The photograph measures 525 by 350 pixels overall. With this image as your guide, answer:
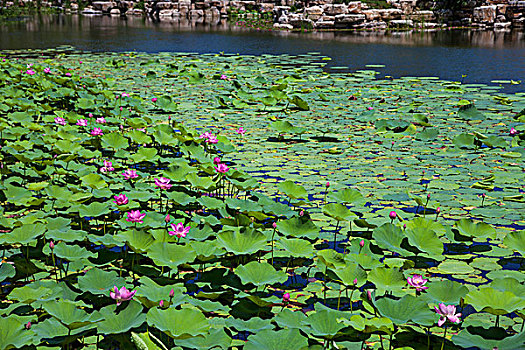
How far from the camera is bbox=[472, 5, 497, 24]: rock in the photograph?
688 inches

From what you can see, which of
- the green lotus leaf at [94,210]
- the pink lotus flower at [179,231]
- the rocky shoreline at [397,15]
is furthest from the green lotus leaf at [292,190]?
the rocky shoreline at [397,15]

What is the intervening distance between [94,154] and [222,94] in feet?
7.80

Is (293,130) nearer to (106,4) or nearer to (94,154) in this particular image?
(94,154)

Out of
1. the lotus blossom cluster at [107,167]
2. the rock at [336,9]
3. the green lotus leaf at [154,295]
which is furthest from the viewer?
the rock at [336,9]

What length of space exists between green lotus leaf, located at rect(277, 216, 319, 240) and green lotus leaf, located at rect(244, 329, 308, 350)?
0.72 m

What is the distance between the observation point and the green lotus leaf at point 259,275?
1.63 meters

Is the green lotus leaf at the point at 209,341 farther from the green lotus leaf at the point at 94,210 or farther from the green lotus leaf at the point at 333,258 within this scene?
the green lotus leaf at the point at 94,210

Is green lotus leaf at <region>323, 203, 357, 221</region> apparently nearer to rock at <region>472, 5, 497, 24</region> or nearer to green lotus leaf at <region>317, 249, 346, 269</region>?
green lotus leaf at <region>317, 249, 346, 269</region>

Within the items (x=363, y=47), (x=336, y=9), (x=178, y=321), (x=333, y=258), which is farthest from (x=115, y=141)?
(x=336, y=9)

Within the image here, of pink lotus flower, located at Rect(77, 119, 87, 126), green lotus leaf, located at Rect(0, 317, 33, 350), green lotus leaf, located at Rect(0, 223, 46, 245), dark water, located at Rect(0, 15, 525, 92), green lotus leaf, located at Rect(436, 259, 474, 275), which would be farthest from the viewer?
dark water, located at Rect(0, 15, 525, 92)

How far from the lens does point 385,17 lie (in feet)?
58.1

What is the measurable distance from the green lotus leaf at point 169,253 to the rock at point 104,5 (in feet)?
90.7

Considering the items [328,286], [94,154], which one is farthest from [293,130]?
[328,286]

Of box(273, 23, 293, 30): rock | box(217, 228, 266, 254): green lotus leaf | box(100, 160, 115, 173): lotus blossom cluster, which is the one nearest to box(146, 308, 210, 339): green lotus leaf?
box(217, 228, 266, 254): green lotus leaf
